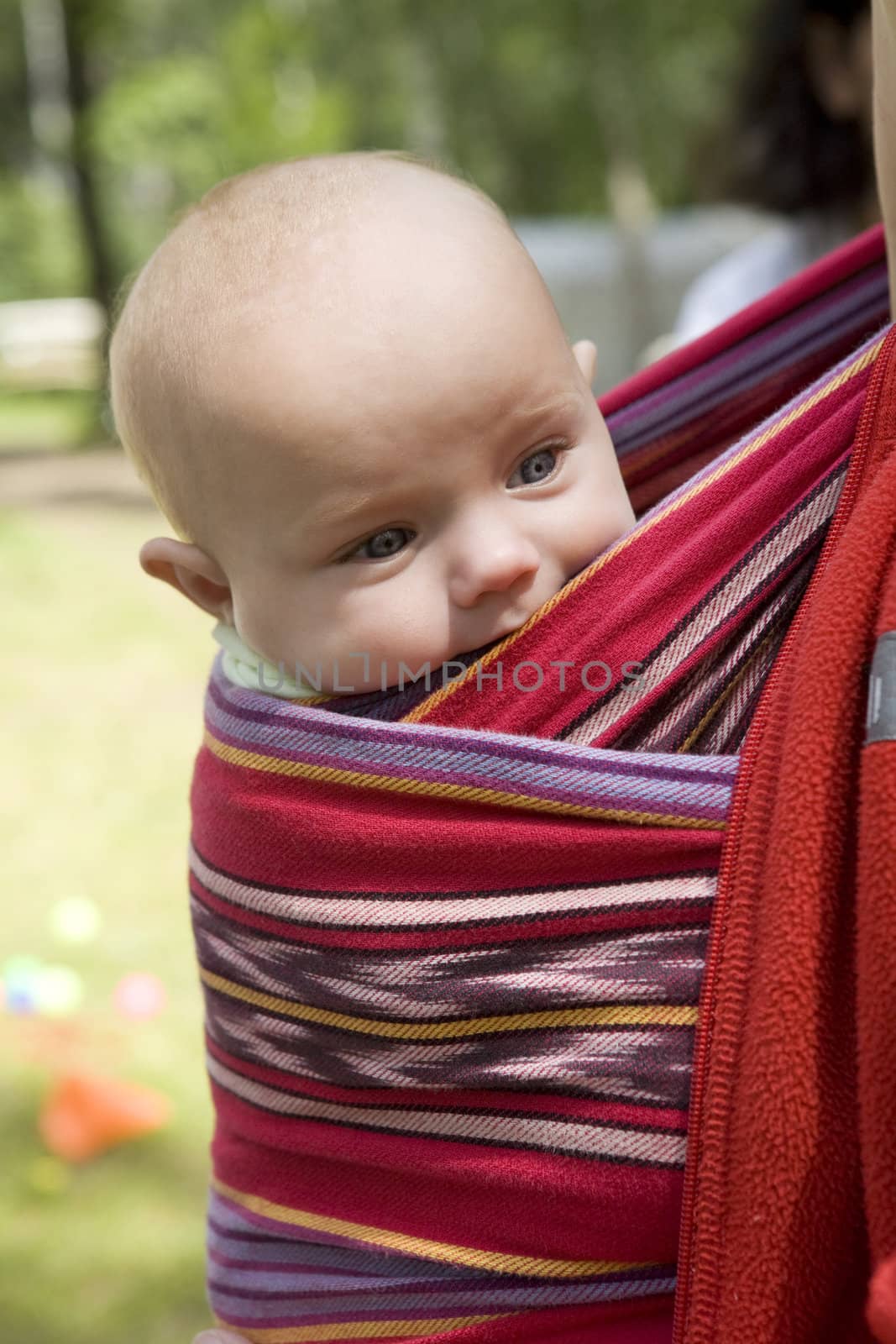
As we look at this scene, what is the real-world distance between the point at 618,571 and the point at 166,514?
1.30 feet

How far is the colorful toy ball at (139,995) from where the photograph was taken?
303 cm

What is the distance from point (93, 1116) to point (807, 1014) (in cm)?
232

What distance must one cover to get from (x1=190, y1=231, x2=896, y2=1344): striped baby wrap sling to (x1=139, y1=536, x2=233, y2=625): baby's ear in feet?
0.37

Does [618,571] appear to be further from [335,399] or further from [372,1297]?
[372,1297]

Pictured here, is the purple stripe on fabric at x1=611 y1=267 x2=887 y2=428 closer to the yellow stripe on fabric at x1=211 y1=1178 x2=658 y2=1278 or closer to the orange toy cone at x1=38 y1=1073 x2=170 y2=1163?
the yellow stripe on fabric at x1=211 y1=1178 x2=658 y2=1278

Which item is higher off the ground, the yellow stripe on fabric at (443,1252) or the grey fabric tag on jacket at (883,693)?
the grey fabric tag on jacket at (883,693)

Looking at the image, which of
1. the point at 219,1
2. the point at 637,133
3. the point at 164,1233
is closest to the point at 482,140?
Result: the point at 637,133

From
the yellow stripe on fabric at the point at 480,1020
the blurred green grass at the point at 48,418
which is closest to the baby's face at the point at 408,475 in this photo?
the yellow stripe on fabric at the point at 480,1020

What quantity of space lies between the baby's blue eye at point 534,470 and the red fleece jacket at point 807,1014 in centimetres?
25

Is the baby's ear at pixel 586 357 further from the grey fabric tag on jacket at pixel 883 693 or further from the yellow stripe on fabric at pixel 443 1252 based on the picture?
the yellow stripe on fabric at pixel 443 1252

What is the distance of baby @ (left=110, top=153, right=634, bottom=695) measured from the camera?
94cm

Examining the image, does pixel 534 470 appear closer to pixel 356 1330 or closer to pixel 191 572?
pixel 191 572

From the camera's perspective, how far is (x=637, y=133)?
15.9 metres

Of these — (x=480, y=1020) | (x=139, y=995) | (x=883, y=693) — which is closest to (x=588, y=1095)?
(x=480, y=1020)
